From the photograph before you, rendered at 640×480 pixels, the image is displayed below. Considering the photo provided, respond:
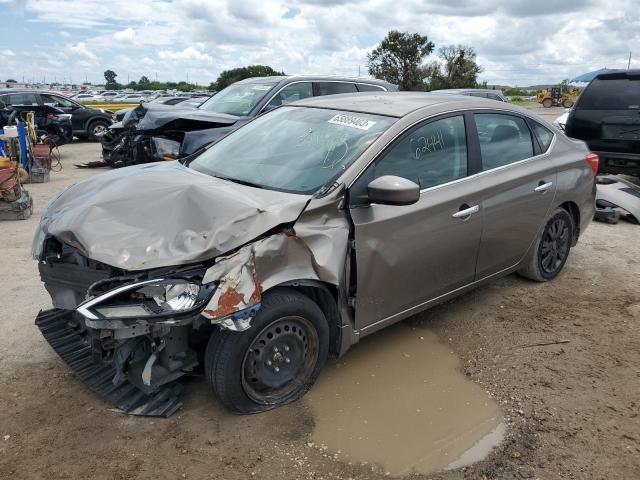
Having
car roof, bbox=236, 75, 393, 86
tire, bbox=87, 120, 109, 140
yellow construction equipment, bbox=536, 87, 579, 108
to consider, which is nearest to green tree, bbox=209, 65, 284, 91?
yellow construction equipment, bbox=536, 87, 579, 108

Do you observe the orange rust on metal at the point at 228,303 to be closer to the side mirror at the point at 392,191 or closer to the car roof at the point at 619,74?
the side mirror at the point at 392,191

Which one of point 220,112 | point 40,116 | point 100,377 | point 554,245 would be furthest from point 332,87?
point 40,116

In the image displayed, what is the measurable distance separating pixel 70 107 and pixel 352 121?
16379mm

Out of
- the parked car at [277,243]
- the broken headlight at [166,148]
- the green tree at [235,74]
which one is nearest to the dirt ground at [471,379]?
the parked car at [277,243]

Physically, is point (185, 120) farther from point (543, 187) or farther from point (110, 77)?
point (110, 77)

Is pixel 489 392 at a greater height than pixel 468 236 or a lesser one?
lesser

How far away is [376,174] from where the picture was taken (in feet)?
11.3

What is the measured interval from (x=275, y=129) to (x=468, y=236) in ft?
5.31

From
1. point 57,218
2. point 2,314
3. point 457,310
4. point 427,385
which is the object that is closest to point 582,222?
point 457,310

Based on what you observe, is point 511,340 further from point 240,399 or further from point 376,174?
point 240,399

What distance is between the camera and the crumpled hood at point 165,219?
283cm

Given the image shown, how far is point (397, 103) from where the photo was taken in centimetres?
404

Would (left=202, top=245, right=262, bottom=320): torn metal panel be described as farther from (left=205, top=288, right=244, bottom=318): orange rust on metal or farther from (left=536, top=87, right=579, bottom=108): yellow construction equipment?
(left=536, top=87, right=579, bottom=108): yellow construction equipment

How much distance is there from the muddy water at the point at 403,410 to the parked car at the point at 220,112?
4555mm
